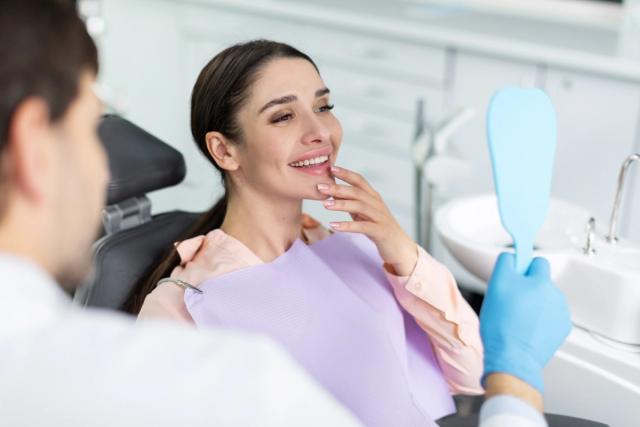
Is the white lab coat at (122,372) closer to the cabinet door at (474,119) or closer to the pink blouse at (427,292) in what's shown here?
the pink blouse at (427,292)

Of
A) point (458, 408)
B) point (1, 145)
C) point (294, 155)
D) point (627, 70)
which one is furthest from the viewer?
point (627, 70)

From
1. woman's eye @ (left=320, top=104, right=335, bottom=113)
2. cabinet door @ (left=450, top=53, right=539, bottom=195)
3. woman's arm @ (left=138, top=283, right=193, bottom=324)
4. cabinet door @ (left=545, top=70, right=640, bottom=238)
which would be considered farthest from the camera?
cabinet door @ (left=450, top=53, right=539, bottom=195)

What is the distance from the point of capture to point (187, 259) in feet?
4.02

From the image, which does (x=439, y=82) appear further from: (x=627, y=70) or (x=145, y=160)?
(x=145, y=160)

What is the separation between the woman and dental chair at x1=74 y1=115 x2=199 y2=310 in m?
0.05

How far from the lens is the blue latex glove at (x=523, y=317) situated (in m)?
0.95

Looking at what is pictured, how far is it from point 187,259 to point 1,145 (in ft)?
2.23

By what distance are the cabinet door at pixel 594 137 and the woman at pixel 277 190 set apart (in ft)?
4.25

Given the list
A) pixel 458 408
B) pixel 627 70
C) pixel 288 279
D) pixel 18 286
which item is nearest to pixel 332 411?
pixel 18 286

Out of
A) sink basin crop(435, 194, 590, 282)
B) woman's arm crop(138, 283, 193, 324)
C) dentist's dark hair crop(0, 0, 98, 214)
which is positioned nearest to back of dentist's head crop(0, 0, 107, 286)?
dentist's dark hair crop(0, 0, 98, 214)

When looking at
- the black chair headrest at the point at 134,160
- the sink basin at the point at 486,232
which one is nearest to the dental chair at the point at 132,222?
the black chair headrest at the point at 134,160

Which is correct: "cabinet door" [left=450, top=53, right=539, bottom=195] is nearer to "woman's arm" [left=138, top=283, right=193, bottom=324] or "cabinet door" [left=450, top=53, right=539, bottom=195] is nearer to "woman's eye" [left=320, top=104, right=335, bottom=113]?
"woman's eye" [left=320, top=104, right=335, bottom=113]

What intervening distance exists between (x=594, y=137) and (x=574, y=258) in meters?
1.23

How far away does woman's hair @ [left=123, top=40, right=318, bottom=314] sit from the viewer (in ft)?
3.85
